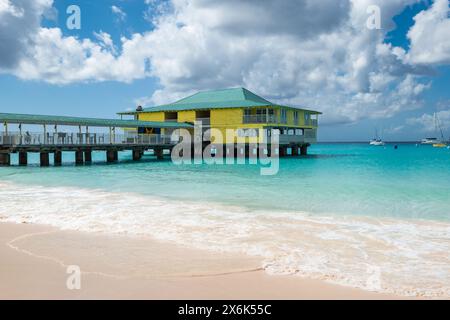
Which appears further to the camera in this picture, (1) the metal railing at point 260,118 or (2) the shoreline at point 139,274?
(1) the metal railing at point 260,118

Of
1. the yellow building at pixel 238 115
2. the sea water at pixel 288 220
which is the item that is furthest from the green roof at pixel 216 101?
the sea water at pixel 288 220

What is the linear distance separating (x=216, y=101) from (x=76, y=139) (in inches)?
625

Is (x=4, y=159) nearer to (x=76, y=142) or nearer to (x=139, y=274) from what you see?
(x=76, y=142)

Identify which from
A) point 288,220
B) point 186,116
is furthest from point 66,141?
point 288,220

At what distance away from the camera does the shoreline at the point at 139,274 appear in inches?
167

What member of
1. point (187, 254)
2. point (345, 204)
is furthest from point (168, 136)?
point (187, 254)

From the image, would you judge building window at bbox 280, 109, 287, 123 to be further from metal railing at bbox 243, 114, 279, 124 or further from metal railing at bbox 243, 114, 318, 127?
metal railing at bbox 243, 114, 279, 124

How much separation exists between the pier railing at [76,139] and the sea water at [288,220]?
8.56 metres

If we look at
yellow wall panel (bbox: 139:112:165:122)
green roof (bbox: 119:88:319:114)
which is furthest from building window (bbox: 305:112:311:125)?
yellow wall panel (bbox: 139:112:165:122)

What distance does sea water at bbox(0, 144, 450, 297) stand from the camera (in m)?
5.40

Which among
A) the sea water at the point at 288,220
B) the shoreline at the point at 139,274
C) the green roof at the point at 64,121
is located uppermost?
the green roof at the point at 64,121

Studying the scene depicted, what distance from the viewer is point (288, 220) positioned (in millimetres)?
9203

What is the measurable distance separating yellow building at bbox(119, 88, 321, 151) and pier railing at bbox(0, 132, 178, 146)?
4208mm

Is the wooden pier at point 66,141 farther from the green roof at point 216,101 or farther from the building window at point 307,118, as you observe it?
the building window at point 307,118
